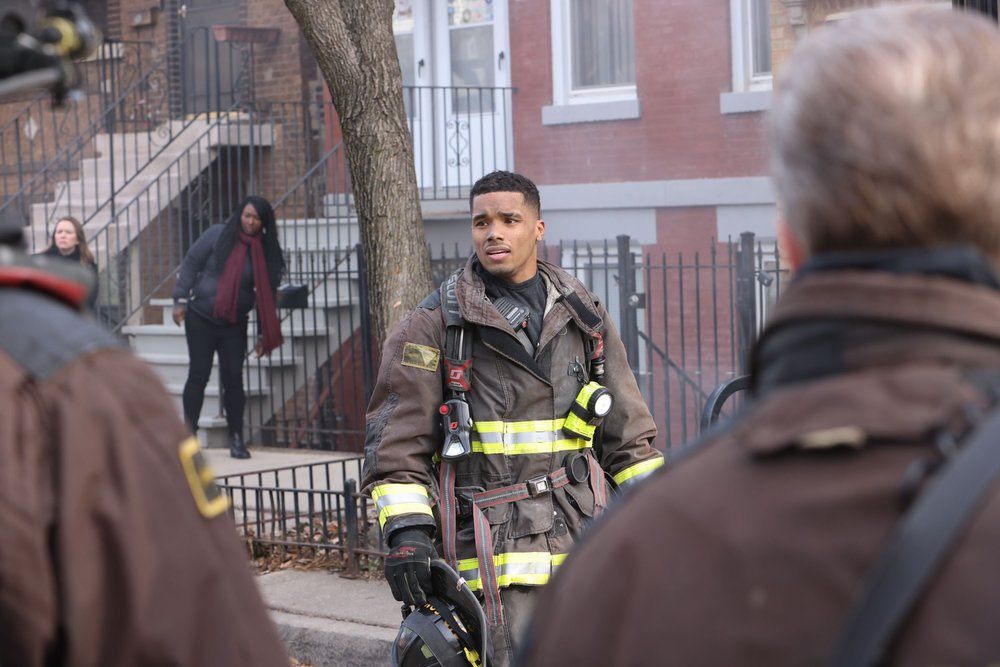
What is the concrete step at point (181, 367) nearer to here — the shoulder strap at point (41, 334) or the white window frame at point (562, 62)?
the white window frame at point (562, 62)

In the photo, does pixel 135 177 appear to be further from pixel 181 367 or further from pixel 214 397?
pixel 214 397

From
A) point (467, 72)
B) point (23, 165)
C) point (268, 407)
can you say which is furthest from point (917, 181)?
point (23, 165)

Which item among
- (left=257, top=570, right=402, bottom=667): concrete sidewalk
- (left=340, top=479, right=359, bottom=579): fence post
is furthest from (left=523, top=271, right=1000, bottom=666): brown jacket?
(left=340, top=479, right=359, bottom=579): fence post

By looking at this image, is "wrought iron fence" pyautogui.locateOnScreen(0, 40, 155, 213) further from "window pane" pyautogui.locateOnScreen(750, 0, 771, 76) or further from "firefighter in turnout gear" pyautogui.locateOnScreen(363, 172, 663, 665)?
"firefighter in turnout gear" pyautogui.locateOnScreen(363, 172, 663, 665)

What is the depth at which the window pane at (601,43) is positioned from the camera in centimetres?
1240

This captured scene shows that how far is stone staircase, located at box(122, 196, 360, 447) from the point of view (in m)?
12.1

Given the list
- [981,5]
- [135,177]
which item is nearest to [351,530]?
[981,5]

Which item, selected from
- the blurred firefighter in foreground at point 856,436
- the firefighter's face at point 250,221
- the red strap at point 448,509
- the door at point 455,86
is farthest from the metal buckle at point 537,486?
the door at point 455,86

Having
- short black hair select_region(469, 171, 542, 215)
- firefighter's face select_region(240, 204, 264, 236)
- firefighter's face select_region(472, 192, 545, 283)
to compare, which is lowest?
firefighter's face select_region(472, 192, 545, 283)

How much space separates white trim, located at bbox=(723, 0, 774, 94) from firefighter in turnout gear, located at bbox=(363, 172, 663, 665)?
730 centimetres

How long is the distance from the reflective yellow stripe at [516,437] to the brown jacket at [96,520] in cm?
243

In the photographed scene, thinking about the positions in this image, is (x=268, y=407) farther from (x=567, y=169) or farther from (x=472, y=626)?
(x=472, y=626)

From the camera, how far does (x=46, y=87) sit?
206 centimetres

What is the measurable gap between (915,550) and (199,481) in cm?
99
